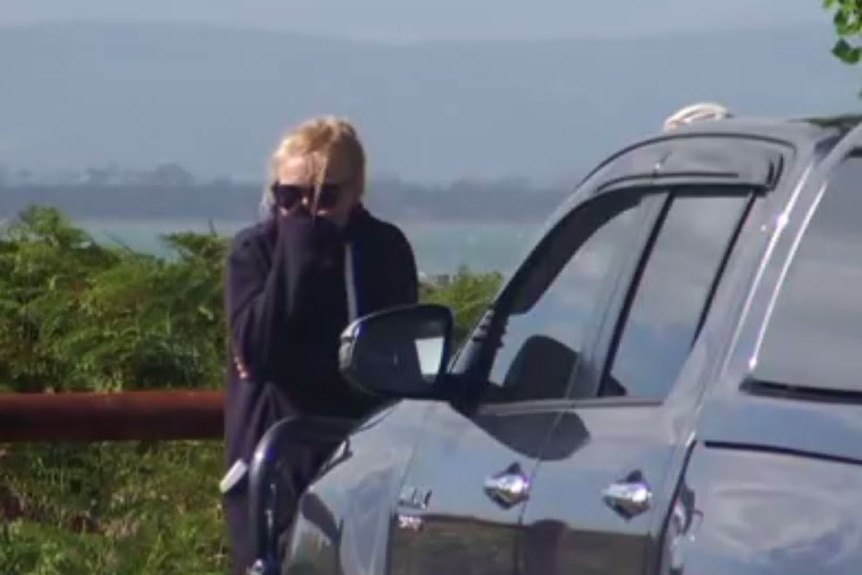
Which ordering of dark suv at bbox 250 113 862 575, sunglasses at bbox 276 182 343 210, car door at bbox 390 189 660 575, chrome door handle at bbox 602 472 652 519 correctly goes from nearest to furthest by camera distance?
dark suv at bbox 250 113 862 575
chrome door handle at bbox 602 472 652 519
car door at bbox 390 189 660 575
sunglasses at bbox 276 182 343 210

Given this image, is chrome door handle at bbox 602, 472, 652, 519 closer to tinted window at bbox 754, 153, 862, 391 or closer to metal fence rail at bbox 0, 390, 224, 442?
tinted window at bbox 754, 153, 862, 391

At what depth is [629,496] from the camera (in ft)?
14.8

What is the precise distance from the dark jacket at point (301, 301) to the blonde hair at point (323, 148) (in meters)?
0.12

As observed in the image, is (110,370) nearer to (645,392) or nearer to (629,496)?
(645,392)

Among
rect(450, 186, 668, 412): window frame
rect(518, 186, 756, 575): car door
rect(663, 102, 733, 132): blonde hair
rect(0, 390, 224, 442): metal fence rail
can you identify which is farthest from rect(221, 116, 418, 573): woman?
rect(518, 186, 756, 575): car door

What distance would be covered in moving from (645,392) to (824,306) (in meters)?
0.65

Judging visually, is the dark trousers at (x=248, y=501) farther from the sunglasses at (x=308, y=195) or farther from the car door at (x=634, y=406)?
the car door at (x=634, y=406)

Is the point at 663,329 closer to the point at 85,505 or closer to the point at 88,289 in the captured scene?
the point at 85,505

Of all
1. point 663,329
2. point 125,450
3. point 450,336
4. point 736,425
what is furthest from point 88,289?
point 736,425

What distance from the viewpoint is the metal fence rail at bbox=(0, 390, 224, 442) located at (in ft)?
30.7

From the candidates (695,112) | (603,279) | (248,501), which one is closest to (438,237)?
(695,112)

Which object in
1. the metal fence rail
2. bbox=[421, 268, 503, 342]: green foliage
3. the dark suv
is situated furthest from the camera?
bbox=[421, 268, 503, 342]: green foliage

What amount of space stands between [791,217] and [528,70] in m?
8.44

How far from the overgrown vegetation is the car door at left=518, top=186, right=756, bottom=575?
4638mm
